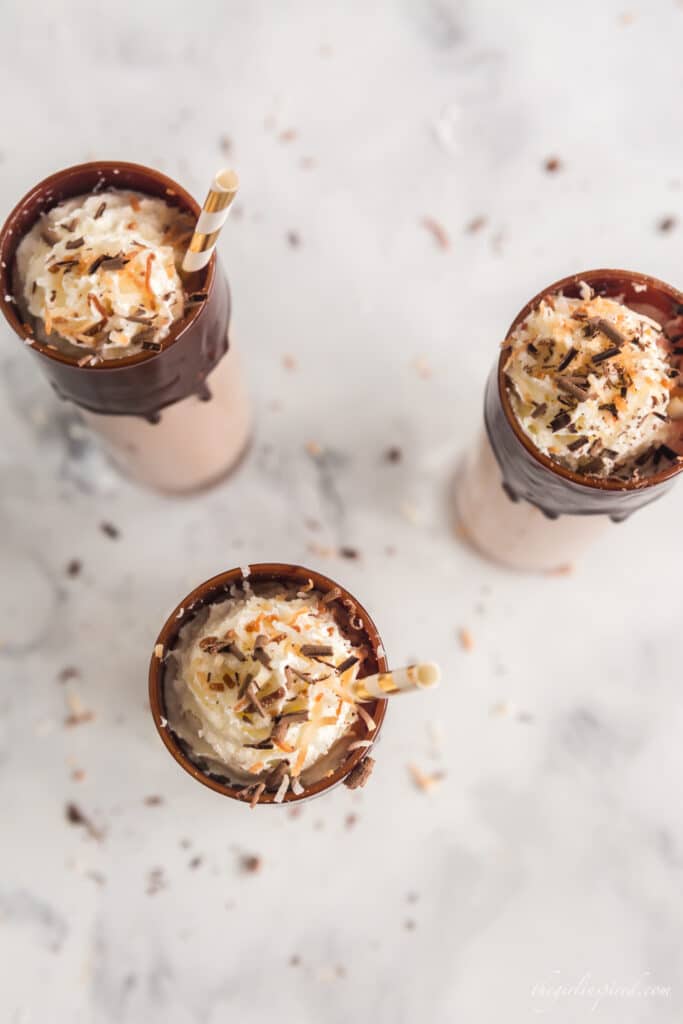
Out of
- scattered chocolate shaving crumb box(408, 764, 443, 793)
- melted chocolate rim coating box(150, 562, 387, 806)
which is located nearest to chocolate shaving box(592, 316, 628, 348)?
melted chocolate rim coating box(150, 562, 387, 806)

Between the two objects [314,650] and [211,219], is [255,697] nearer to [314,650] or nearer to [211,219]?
[314,650]

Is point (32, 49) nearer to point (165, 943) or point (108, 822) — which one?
point (108, 822)

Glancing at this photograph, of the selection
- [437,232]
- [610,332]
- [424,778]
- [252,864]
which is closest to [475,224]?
[437,232]

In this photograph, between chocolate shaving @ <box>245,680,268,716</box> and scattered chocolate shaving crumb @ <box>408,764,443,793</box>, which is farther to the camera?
scattered chocolate shaving crumb @ <box>408,764,443,793</box>

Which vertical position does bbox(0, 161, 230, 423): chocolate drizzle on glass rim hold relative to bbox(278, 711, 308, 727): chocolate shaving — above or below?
above

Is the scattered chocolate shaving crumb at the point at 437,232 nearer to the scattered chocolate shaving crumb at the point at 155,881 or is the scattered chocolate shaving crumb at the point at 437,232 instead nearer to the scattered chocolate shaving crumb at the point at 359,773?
the scattered chocolate shaving crumb at the point at 359,773

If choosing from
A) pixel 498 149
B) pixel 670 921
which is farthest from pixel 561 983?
pixel 498 149

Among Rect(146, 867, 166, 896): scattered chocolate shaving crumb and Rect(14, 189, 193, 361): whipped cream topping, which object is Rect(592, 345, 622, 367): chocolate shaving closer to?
Rect(14, 189, 193, 361): whipped cream topping
